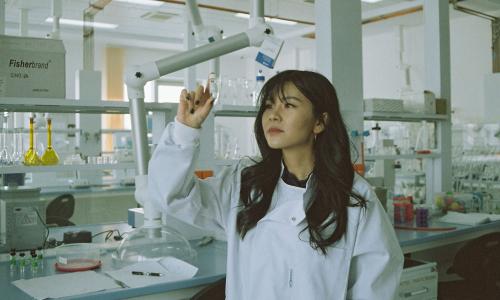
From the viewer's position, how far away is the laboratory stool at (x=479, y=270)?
8.34ft

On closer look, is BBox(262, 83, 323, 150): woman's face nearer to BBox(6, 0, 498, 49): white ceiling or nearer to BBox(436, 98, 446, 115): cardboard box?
BBox(436, 98, 446, 115): cardboard box

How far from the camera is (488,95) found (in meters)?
4.93

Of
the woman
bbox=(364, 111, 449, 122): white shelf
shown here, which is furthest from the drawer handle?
bbox=(364, 111, 449, 122): white shelf

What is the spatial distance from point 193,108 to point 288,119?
0.30 meters

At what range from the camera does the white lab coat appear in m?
1.46

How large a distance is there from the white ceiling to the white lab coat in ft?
11.8

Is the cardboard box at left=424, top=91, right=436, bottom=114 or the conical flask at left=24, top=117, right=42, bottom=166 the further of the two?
the cardboard box at left=424, top=91, right=436, bottom=114

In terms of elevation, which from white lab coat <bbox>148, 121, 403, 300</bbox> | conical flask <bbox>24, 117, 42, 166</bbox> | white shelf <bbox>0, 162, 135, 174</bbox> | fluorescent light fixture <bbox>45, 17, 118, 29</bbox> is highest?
fluorescent light fixture <bbox>45, 17, 118, 29</bbox>

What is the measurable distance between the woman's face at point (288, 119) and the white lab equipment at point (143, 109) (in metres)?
0.41

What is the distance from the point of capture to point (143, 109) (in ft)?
5.83

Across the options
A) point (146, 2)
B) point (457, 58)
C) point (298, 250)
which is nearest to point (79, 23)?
point (146, 2)

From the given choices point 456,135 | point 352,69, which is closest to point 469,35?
point 456,135

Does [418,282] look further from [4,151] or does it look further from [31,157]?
[4,151]

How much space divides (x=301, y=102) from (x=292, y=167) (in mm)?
226
